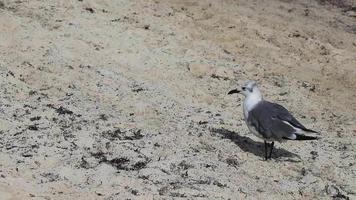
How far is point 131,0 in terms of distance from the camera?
1220 centimetres

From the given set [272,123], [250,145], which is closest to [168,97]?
[250,145]

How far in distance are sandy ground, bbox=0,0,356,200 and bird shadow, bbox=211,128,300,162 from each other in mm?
22

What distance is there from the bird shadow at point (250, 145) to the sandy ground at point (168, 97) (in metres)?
0.02

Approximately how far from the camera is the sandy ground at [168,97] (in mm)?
7160

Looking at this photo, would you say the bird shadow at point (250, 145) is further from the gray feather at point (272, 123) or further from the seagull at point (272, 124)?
the gray feather at point (272, 123)

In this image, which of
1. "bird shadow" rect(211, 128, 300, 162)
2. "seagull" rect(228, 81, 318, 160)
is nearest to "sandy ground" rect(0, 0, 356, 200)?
"bird shadow" rect(211, 128, 300, 162)

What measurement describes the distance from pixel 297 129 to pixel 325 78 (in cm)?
308

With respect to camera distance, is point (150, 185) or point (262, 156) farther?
point (262, 156)

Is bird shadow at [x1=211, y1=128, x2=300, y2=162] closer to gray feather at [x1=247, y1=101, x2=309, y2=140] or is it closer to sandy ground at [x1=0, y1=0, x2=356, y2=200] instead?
sandy ground at [x1=0, y1=0, x2=356, y2=200]

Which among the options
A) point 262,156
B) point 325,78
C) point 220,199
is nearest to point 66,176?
point 220,199

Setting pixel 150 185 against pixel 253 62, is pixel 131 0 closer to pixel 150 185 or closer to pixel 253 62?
pixel 253 62

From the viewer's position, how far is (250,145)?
27.9 ft

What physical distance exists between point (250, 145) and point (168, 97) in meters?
1.50

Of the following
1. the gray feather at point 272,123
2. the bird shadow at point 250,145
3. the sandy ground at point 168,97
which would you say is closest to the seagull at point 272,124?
the gray feather at point 272,123
